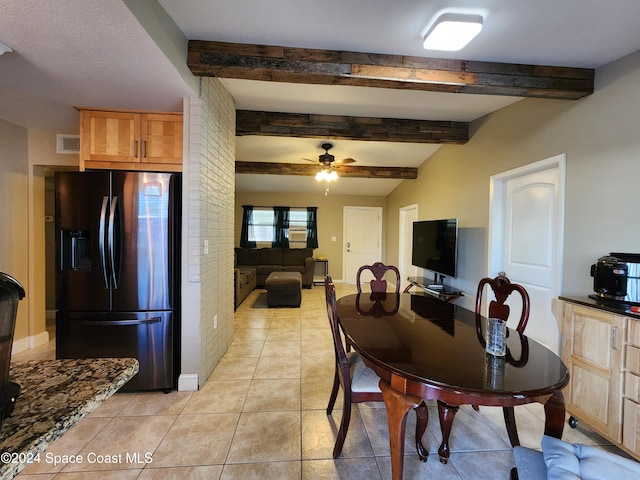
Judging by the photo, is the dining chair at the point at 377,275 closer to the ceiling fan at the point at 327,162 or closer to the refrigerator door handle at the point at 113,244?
the refrigerator door handle at the point at 113,244

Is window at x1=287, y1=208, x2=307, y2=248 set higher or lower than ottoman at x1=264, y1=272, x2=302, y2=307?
higher

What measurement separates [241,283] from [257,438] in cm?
325

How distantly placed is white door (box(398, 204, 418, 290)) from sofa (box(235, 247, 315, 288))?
2049mm

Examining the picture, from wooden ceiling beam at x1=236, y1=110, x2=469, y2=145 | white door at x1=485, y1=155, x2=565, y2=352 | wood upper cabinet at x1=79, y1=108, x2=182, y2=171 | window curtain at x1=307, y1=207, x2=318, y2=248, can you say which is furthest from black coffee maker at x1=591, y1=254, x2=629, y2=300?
window curtain at x1=307, y1=207, x2=318, y2=248

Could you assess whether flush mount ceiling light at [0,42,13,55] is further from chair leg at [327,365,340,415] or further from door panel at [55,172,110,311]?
chair leg at [327,365,340,415]

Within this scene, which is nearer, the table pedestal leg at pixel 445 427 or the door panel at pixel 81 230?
the table pedestal leg at pixel 445 427

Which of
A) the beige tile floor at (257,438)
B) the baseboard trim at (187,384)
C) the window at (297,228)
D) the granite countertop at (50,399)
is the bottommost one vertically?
the beige tile floor at (257,438)

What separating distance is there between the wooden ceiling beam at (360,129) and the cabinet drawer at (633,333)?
2.74 meters

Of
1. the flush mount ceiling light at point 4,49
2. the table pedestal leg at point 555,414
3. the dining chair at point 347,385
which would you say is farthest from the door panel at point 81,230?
the table pedestal leg at point 555,414

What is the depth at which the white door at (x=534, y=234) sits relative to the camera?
7.97ft

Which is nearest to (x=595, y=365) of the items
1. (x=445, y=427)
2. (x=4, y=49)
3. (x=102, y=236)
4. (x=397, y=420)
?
(x=445, y=427)

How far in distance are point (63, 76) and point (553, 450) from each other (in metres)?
3.48

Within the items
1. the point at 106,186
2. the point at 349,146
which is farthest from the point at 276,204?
the point at 106,186

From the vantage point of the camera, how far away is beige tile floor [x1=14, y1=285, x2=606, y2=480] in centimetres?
153
